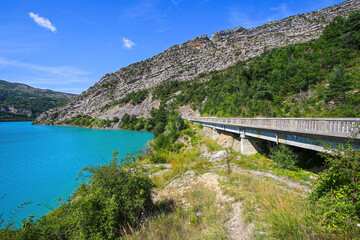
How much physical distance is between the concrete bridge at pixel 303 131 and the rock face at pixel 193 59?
67.2 metres

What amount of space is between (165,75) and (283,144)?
314ft

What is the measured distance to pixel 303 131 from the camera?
7.40m

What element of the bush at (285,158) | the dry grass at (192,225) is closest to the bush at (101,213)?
the dry grass at (192,225)

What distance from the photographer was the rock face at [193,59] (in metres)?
68.9

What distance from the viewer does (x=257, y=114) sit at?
88.8 ft

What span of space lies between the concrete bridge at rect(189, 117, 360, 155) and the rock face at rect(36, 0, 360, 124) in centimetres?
6721

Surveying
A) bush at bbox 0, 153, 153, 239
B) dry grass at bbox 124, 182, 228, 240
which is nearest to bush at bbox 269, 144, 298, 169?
dry grass at bbox 124, 182, 228, 240

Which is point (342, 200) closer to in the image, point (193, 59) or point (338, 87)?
point (338, 87)

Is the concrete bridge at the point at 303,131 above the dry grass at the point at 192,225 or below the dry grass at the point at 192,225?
above

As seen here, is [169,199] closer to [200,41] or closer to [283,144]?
[283,144]

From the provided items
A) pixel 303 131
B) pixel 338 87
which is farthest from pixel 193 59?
pixel 303 131

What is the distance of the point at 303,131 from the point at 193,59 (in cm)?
9968

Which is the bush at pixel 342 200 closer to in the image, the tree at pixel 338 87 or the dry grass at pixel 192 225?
the dry grass at pixel 192 225

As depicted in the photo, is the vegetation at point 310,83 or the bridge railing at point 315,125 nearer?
the bridge railing at point 315,125
